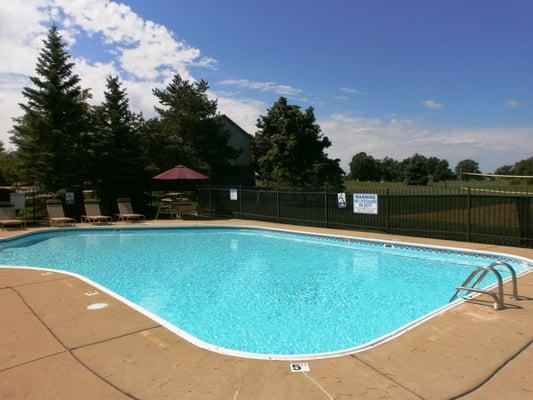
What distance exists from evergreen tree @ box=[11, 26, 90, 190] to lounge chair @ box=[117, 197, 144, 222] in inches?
102

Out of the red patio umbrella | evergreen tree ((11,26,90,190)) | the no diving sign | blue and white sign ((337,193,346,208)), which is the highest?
evergreen tree ((11,26,90,190))

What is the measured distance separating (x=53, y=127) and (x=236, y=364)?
17.7 metres

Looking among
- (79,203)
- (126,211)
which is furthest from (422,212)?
(79,203)

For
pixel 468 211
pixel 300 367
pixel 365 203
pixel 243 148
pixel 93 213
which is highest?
pixel 243 148

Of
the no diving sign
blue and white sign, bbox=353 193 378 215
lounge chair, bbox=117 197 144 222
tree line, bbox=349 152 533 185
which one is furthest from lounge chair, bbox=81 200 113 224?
tree line, bbox=349 152 533 185

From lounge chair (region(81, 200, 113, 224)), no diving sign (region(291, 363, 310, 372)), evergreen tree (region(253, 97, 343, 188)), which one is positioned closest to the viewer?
no diving sign (region(291, 363, 310, 372))

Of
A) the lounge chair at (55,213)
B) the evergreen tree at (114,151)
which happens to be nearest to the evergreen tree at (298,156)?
the evergreen tree at (114,151)

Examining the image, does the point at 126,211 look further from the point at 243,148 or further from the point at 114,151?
the point at 243,148

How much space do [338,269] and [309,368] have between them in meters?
6.15

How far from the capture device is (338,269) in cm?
955

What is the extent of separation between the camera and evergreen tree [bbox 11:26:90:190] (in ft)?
57.2

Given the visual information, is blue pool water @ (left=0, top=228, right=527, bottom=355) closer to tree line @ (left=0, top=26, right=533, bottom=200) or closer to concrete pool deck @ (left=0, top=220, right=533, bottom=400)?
concrete pool deck @ (left=0, top=220, right=533, bottom=400)

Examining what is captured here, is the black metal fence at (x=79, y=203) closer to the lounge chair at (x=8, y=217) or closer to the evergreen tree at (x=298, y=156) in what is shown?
the lounge chair at (x=8, y=217)

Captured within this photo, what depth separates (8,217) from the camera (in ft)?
48.9
